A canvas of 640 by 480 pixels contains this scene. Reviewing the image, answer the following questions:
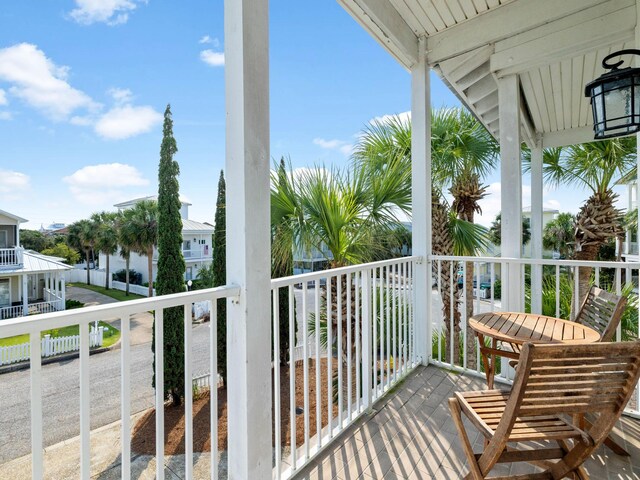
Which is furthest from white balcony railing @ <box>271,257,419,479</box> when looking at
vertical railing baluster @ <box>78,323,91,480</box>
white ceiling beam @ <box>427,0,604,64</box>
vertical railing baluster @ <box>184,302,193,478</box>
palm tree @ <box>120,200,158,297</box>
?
palm tree @ <box>120,200,158,297</box>

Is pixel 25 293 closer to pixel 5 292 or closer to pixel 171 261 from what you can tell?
pixel 5 292

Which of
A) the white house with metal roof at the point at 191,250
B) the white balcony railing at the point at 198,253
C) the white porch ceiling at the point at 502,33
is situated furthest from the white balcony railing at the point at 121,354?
the white balcony railing at the point at 198,253

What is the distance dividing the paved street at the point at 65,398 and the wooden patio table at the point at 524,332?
6303 millimetres

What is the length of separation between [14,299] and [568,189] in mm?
10266

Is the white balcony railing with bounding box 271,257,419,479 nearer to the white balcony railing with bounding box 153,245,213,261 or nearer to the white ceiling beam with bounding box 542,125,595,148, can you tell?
the white ceiling beam with bounding box 542,125,595,148

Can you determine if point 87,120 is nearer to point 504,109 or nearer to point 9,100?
point 9,100

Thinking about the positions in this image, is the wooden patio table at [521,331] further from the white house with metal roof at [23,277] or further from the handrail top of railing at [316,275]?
the white house with metal roof at [23,277]

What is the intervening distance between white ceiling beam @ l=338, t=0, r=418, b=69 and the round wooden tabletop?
237 cm

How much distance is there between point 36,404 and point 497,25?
12.7 ft

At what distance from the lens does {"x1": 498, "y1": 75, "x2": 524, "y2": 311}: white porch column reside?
9.73 feet

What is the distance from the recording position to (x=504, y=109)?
3164 mm

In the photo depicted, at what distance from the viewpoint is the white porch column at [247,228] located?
4.38 feet

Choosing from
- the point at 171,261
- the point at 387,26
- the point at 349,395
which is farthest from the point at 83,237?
the point at 387,26

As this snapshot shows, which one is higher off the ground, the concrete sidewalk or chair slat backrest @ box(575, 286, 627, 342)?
chair slat backrest @ box(575, 286, 627, 342)
